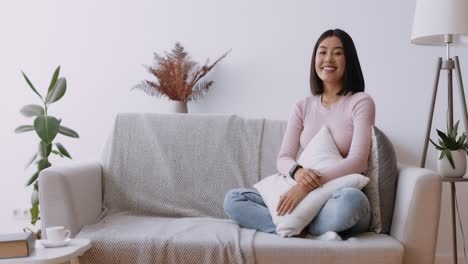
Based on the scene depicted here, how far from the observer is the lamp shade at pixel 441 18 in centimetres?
253

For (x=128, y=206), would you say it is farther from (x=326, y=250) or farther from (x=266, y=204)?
(x=326, y=250)

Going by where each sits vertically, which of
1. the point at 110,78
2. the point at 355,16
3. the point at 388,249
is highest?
the point at 355,16

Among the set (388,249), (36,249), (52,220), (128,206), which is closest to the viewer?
(36,249)

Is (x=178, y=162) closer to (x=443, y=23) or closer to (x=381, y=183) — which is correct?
(x=381, y=183)

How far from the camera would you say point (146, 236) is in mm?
2012

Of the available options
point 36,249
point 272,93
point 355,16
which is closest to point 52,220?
point 36,249

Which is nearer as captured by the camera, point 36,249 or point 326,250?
point 36,249

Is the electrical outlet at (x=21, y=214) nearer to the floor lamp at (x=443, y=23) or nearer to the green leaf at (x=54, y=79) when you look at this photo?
the green leaf at (x=54, y=79)

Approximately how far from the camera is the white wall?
3047 mm

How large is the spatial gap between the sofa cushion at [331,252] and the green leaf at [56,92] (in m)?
1.45

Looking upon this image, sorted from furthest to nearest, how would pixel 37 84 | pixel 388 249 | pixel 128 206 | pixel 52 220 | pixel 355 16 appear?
1. pixel 37 84
2. pixel 355 16
3. pixel 128 206
4. pixel 52 220
5. pixel 388 249

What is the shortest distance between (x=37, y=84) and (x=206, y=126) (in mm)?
1191

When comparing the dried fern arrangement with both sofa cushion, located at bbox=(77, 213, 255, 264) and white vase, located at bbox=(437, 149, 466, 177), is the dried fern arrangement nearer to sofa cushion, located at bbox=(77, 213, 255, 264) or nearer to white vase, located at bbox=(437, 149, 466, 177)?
sofa cushion, located at bbox=(77, 213, 255, 264)

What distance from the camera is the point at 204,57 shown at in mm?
3111
